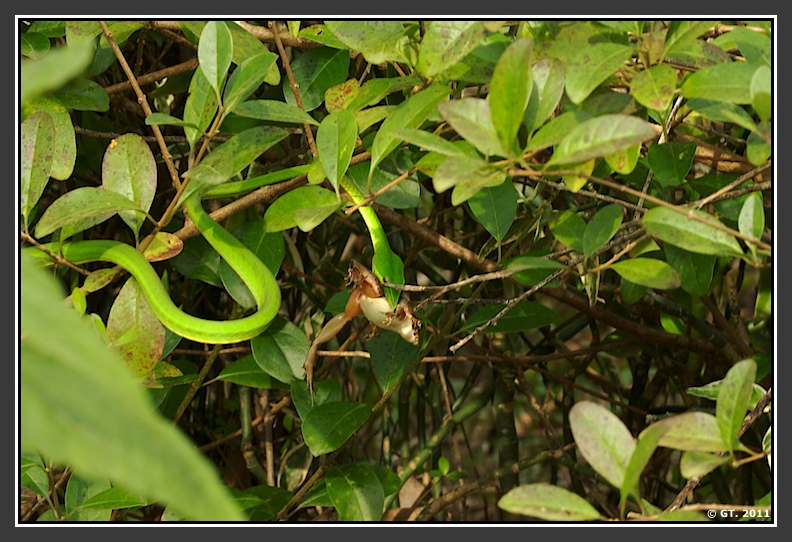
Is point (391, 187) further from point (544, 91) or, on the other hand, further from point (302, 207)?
point (544, 91)

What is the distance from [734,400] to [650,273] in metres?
0.26

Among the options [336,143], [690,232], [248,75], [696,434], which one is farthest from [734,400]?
[248,75]

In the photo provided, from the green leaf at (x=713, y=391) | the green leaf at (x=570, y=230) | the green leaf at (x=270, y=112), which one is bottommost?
the green leaf at (x=713, y=391)

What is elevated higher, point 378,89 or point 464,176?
point 378,89

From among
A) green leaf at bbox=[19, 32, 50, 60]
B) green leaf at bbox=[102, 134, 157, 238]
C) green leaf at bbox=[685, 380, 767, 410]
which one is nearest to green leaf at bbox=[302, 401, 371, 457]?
green leaf at bbox=[102, 134, 157, 238]

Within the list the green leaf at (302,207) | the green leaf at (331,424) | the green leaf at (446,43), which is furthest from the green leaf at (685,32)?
the green leaf at (331,424)

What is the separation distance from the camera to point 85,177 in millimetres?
1573

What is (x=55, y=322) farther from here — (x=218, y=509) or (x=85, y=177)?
(x=85, y=177)

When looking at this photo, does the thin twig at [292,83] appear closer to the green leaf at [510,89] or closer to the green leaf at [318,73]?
the green leaf at [318,73]

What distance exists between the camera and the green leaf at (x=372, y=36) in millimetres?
938

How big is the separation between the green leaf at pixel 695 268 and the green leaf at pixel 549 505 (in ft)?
1.67

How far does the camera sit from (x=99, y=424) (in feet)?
1.07

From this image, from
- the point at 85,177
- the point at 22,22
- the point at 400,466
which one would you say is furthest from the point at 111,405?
the point at 400,466

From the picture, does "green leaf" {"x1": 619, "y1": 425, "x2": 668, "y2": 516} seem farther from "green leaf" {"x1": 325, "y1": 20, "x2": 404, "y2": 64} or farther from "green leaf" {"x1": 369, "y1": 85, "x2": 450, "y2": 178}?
"green leaf" {"x1": 325, "y1": 20, "x2": 404, "y2": 64}
